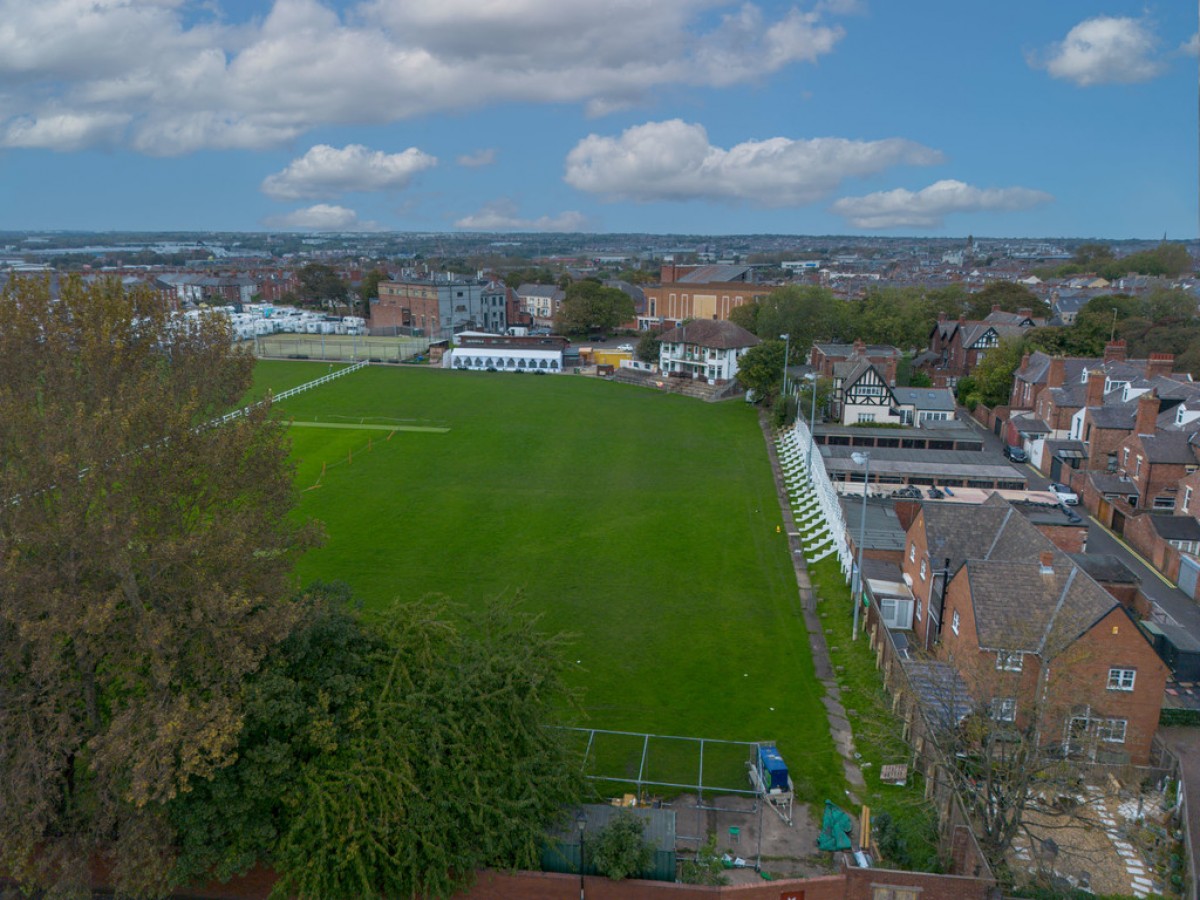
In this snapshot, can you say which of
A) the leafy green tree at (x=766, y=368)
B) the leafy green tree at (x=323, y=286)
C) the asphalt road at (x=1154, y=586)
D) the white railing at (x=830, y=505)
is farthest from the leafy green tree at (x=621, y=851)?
the leafy green tree at (x=323, y=286)

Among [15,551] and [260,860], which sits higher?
[15,551]

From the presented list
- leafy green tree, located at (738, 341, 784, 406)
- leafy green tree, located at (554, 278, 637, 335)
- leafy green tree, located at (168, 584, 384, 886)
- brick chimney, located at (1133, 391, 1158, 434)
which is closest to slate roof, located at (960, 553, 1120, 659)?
leafy green tree, located at (168, 584, 384, 886)

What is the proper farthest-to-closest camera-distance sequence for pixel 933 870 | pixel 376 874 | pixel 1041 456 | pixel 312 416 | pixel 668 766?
pixel 312 416 → pixel 1041 456 → pixel 668 766 → pixel 933 870 → pixel 376 874

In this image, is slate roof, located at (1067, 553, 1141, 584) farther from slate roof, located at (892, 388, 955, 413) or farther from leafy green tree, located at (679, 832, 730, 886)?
slate roof, located at (892, 388, 955, 413)

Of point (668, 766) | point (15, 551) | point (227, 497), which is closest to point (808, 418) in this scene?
point (668, 766)

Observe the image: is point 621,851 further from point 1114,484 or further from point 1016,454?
point 1016,454

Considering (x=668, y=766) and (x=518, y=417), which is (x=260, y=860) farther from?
(x=518, y=417)
